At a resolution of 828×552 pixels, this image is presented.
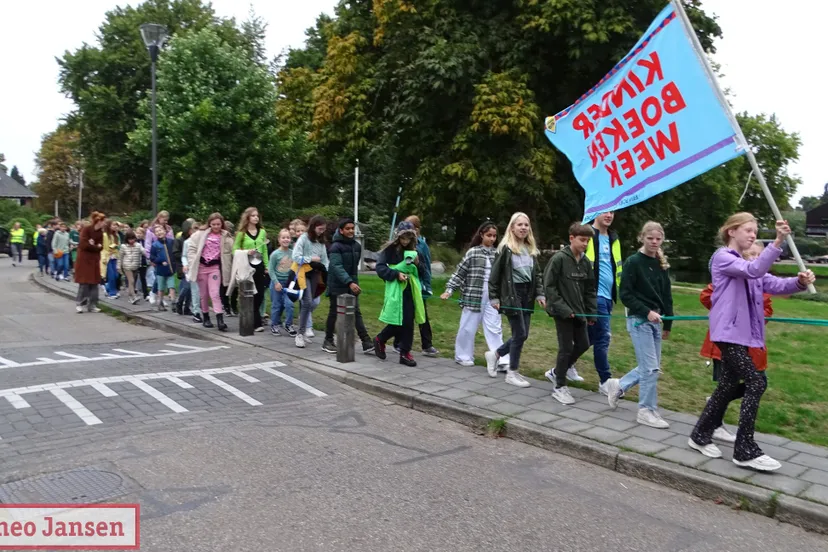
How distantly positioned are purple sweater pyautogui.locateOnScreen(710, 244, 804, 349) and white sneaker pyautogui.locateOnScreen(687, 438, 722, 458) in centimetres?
86

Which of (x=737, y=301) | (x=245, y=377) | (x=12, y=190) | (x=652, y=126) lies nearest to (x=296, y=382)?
(x=245, y=377)

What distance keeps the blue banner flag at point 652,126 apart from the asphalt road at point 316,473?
2303mm

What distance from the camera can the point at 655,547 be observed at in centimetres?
395

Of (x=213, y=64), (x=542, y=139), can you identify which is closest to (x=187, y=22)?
(x=213, y=64)

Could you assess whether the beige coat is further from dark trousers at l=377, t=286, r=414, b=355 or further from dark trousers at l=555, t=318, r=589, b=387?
dark trousers at l=555, t=318, r=589, b=387

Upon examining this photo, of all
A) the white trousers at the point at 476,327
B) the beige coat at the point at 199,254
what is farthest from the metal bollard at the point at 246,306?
the white trousers at the point at 476,327

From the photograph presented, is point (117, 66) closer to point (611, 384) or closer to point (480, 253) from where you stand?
point (480, 253)

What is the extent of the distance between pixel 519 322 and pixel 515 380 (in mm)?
641

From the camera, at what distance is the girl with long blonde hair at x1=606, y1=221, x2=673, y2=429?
5.81m

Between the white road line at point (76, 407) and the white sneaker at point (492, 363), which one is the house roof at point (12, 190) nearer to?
the white road line at point (76, 407)

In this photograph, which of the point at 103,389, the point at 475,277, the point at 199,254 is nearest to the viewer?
the point at 103,389

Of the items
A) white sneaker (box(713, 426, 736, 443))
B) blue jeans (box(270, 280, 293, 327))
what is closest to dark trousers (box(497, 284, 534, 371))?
white sneaker (box(713, 426, 736, 443))

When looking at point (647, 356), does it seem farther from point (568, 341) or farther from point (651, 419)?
point (568, 341)

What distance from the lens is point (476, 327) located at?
8648mm
